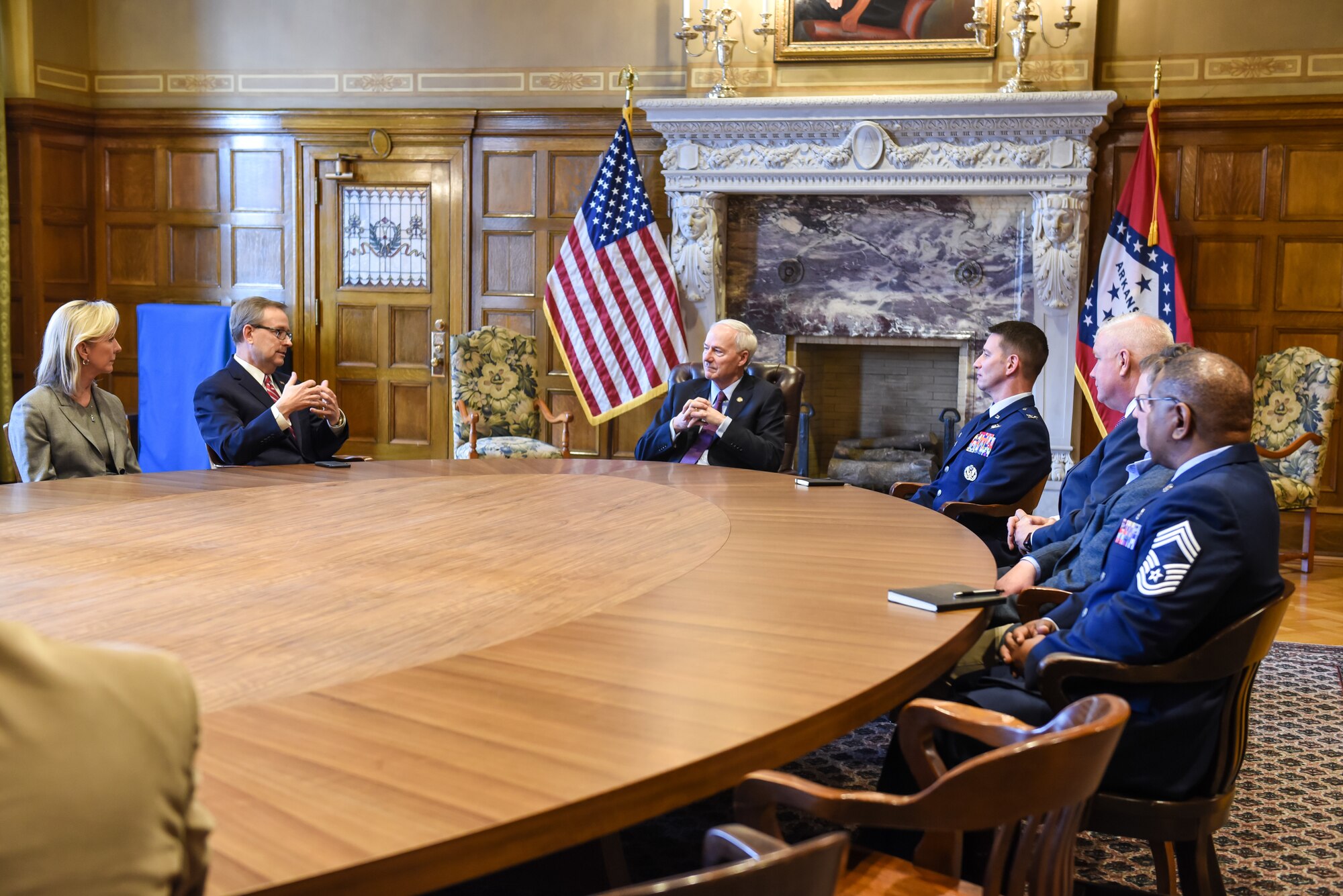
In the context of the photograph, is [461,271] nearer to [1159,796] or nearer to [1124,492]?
[1124,492]

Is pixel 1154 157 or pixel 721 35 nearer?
Answer: pixel 1154 157

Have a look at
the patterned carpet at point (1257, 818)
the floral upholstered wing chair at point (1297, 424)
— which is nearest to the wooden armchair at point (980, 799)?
the patterned carpet at point (1257, 818)

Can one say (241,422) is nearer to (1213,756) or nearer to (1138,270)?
(1213,756)

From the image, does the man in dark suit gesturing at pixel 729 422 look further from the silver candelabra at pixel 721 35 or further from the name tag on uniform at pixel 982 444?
the silver candelabra at pixel 721 35

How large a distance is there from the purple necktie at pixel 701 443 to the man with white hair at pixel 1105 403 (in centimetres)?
152

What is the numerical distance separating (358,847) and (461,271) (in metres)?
6.55

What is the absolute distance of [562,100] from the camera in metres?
7.15

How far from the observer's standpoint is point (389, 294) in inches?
294

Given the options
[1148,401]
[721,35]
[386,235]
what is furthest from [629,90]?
[1148,401]

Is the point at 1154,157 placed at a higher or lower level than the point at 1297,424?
higher

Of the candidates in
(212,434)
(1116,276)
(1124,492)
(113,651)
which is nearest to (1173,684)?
(1124,492)

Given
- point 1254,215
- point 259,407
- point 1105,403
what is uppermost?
point 1254,215

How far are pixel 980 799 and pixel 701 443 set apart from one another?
3475 mm

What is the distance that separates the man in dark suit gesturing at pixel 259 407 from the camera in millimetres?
4051
